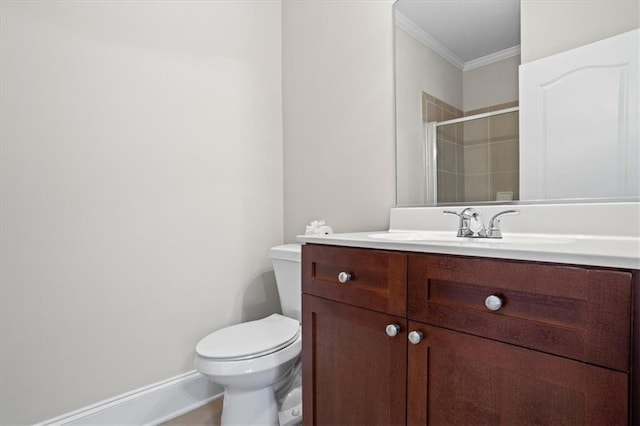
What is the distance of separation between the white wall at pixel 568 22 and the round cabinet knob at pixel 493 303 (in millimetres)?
942

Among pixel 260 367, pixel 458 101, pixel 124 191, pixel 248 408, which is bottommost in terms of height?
pixel 248 408

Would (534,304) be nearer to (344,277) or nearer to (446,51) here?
(344,277)

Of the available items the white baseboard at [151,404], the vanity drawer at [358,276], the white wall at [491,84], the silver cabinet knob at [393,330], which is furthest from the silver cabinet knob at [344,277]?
the white baseboard at [151,404]

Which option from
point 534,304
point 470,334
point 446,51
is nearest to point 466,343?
point 470,334

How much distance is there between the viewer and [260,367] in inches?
49.2

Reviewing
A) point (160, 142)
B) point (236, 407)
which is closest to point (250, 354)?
point (236, 407)

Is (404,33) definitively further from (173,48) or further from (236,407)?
A: (236,407)

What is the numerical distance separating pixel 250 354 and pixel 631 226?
1.27m

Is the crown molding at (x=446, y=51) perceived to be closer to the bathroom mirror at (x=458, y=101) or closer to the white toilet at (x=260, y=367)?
the bathroom mirror at (x=458, y=101)

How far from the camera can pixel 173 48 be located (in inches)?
63.6

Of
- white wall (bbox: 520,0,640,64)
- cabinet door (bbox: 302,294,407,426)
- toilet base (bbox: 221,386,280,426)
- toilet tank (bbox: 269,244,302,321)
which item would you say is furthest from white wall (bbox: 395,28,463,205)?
toilet base (bbox: 221,386,280,426)

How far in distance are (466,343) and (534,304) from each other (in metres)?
0.17

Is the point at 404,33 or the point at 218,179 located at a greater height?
the point at 404,33

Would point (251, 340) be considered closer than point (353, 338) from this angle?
No
